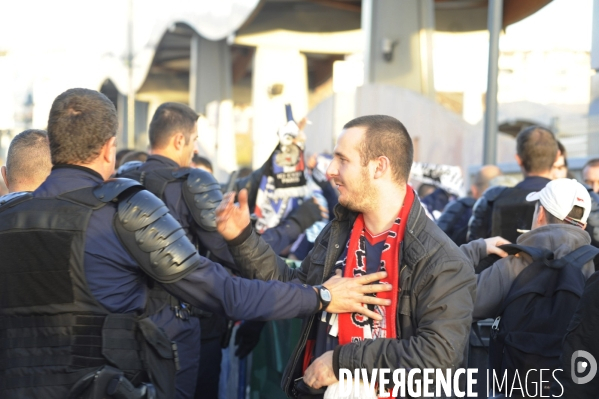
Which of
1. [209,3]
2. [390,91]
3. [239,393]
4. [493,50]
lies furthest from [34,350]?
[209,3]

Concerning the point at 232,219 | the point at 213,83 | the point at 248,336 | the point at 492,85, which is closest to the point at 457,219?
the point at 248,336

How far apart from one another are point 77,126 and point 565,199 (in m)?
2.72

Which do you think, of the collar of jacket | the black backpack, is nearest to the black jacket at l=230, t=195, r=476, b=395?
the collar of jacket

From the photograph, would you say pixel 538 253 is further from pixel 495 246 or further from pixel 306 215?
pixel 306 215

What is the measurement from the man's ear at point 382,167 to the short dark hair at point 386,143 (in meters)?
0.02

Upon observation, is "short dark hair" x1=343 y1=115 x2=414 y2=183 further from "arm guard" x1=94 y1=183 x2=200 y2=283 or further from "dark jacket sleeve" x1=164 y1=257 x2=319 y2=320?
"arm guard" x1=94 y1=183 x2=200 y2=283

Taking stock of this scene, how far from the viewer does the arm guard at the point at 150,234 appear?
3355 mm

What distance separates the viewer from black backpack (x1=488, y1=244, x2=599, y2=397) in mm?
4098

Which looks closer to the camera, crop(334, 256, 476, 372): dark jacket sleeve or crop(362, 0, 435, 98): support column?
crop(334, 256, 476, 372): dark jacket sleeve

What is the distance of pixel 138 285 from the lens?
142 inches

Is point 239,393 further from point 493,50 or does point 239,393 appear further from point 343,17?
point 343,17

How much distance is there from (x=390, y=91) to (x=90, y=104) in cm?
1534

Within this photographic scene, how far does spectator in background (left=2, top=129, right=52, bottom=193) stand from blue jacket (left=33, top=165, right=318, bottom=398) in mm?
1028

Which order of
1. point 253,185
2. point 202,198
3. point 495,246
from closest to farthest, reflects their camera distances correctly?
point 495,246
point 202,198
point 253,185
